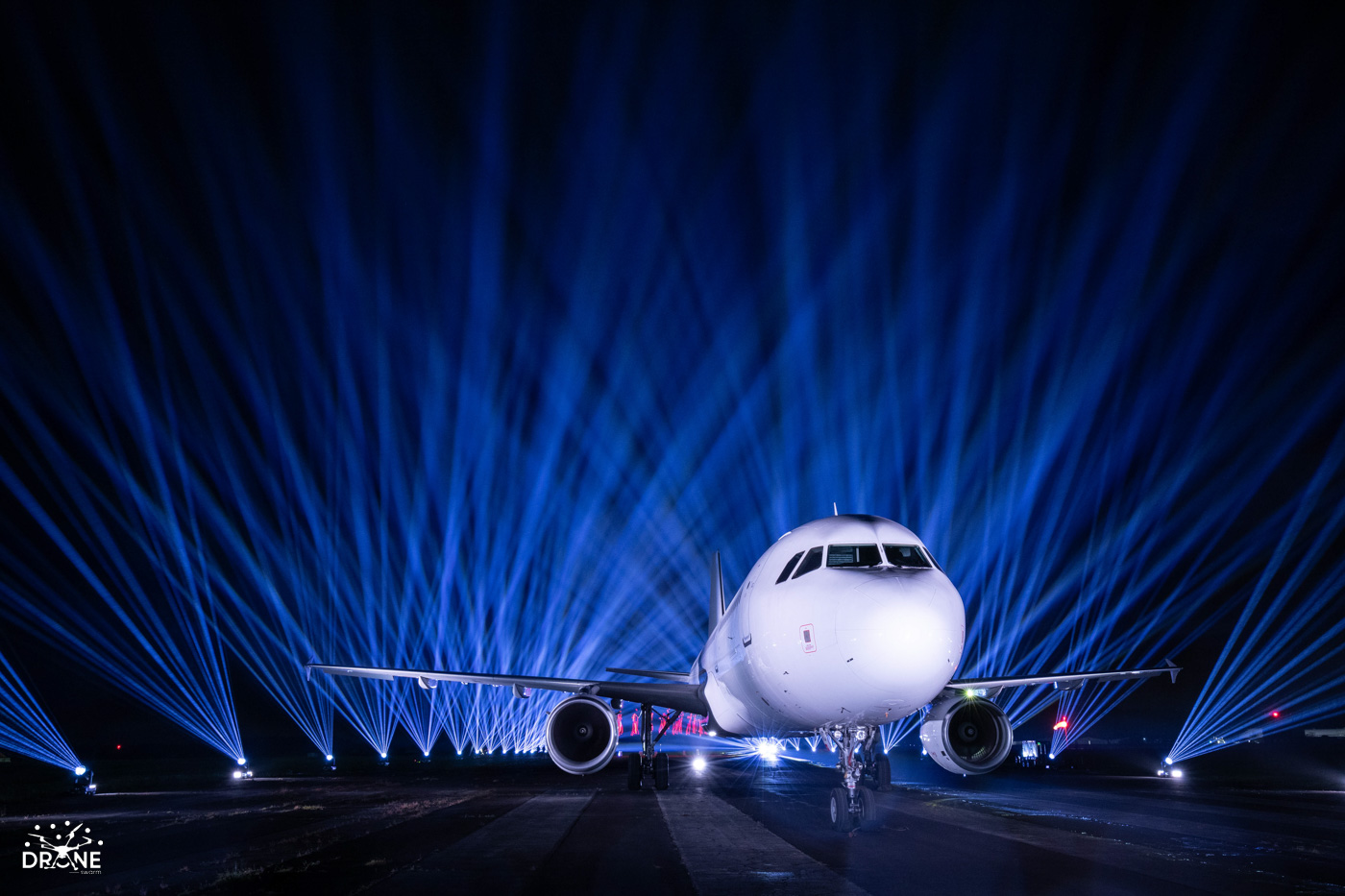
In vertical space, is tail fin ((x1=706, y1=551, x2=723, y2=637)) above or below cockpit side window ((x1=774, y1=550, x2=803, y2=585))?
above

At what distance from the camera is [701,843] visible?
1177cm

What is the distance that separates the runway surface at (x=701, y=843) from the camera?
28.7 ft

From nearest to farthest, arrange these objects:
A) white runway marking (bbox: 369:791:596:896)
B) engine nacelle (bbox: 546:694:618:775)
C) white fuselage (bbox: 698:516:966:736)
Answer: white runway marking (bbox: 369:791:596:896) → white fuselage (bbox: 698:516:966:736) → engine nacelle (bbox: 546:694:618:775)

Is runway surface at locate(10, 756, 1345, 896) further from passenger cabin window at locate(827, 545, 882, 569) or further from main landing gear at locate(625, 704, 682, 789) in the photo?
passenger cabin window at locate(827, 545, 882, 569)

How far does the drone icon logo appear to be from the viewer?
10797mm

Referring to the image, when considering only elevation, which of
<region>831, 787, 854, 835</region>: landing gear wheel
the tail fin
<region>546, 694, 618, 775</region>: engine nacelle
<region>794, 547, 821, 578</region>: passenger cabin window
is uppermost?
the tail fin

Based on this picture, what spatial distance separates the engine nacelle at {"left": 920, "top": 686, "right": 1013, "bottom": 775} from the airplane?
0.02 m

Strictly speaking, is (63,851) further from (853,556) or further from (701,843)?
(853,556)

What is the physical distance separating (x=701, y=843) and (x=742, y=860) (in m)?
1.78

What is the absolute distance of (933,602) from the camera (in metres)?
11.2

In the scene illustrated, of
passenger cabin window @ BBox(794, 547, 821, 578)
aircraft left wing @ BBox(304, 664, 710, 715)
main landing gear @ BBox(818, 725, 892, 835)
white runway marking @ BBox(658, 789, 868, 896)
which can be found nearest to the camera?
white runway marking @ BBox(658, 789, 868, 896)

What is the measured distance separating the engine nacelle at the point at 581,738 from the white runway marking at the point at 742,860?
3660 mm

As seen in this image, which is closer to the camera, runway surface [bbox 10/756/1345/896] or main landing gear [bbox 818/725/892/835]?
runway surface [bbox 10/756/1345/896]

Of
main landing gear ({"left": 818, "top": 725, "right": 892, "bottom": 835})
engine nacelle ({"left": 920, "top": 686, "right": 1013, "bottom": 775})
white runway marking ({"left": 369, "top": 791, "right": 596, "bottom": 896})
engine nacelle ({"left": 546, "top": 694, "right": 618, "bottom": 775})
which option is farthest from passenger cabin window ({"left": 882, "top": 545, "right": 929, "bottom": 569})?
engine nacelle ({"left": 546, "top": 694, "right": 618, "bottom": 775})
